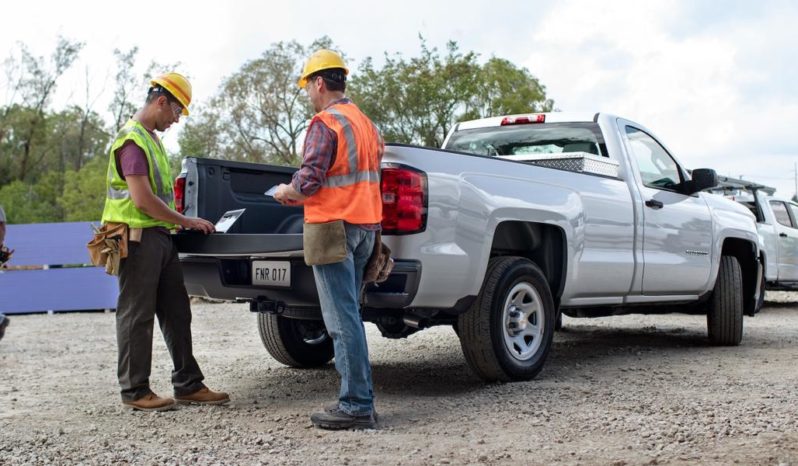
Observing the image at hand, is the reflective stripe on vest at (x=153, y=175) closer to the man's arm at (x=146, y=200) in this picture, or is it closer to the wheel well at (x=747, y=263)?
the man's arm at (x=146, y=200)

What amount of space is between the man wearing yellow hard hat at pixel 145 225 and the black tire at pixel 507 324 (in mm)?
1717

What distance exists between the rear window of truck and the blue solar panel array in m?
9.79

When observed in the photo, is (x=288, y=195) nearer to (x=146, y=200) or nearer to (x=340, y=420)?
(x=146, y=200)

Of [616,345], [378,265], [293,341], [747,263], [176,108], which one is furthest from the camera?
[747,263]

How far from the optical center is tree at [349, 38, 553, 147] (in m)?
37.0

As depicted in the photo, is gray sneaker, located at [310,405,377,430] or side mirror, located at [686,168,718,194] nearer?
gray sneaker, located at [310,405,377,430]

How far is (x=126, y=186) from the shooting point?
17.7 ft

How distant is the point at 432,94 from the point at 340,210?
3285 centimetres

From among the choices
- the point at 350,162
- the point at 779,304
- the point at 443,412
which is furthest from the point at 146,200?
the point at 779,304

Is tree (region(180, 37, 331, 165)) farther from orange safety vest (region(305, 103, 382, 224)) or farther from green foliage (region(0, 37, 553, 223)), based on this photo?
orange safety vest (region(305, 103, 382, 224))

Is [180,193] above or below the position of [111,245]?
above

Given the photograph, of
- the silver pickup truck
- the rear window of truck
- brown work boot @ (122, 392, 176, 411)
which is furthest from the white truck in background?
brown work boot @ (122, 392, 176, 411)

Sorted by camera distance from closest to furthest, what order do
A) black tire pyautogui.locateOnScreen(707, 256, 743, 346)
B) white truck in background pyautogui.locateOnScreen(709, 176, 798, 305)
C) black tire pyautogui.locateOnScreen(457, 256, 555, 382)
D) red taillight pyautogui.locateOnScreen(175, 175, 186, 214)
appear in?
black tire pyautogui.locateOnScreen(457, 256, 555, 382)
red taillight pyautogui.locateOnScreen(175, 175, 186, 214)
black tire pyautogui.locateOnScreen(707, 256, 743, 346)
white truck in background pyautogui.locateOnScreen(709, 176, 798, 305)

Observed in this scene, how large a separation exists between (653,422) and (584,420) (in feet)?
1.16
